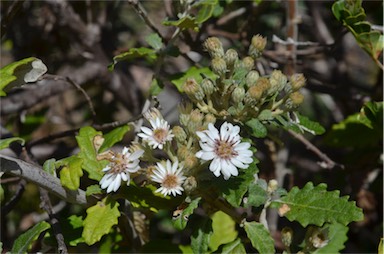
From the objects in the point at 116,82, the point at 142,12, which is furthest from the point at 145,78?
the point at 142,12

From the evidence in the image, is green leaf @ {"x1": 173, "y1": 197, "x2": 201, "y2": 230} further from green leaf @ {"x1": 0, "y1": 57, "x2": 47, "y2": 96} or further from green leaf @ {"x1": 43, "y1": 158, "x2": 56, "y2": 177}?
green leaf @ {"x1": 0, "y1": 57, "x2": 47, "y2": 96}

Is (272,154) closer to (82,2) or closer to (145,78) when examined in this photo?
(82,2)

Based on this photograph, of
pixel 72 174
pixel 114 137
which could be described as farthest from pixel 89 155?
pixel 72 174

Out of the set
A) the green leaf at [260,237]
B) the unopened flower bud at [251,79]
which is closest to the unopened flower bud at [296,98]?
the unopened flower bud at [251,79]

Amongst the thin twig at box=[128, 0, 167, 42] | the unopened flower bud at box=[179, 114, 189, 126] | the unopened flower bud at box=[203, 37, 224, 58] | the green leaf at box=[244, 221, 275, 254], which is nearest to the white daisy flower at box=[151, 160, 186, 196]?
the unopened flower bud at box=[179, 114, 189, 126]

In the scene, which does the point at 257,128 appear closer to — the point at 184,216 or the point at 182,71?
the point at 184,216

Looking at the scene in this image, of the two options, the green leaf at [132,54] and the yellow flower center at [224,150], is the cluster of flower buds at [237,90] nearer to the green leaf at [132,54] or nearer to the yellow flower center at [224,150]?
the yellow flower center at [224,150]
